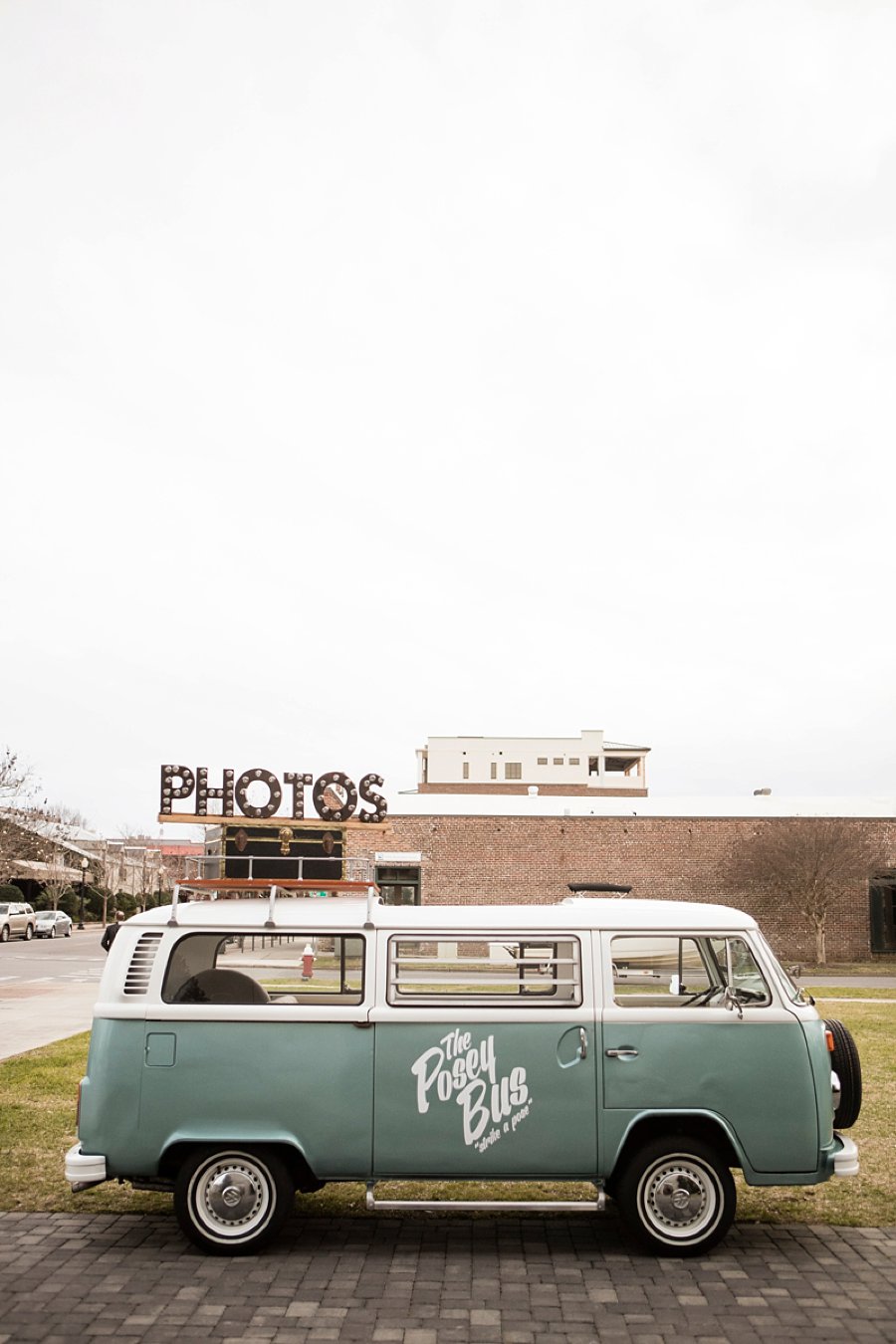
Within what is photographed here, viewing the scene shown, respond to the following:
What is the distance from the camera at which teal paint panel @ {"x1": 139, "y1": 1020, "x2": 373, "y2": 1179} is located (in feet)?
20.7

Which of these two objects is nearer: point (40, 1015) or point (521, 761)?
point (40, 1015)

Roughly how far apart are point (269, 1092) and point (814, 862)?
2806 cm

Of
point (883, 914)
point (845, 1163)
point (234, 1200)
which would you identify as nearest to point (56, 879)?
point (883, 914)

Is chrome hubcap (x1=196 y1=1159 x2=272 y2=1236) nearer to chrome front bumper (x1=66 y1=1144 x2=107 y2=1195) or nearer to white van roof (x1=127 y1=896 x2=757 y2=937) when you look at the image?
chrome front bumper (x1=66 y1=1144 x2=107 y2=1195)

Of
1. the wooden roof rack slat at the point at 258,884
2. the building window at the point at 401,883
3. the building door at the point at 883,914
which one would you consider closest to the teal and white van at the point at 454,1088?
the wooden roof rack slat at the point at 258,884

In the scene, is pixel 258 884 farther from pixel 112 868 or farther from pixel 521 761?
pixel 521 761

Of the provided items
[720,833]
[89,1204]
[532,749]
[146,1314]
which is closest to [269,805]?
[720,833]

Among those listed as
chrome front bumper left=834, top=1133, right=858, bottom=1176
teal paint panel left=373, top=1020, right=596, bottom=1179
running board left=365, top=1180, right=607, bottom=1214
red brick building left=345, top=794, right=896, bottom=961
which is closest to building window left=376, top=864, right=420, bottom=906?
red brick building left=345, top=794, right=896, bottom=961

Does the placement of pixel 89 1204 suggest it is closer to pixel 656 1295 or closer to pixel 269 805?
pixel 656 1295

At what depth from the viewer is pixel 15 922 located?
4447 centimetres

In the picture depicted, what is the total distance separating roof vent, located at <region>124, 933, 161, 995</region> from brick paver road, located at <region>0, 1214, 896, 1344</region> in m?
1.50

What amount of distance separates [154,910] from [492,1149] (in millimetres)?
2451

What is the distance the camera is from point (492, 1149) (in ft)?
20.6

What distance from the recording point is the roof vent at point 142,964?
21.5 feet
